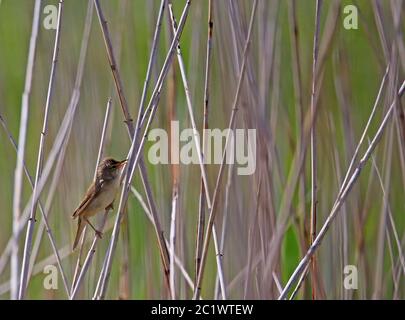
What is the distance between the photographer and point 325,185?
3428mm

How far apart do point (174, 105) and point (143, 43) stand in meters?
0.93

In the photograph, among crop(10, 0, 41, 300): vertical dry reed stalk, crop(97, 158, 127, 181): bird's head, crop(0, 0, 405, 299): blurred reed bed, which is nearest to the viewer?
crop(10, 0, 41, 300): vertical dry reed stalk

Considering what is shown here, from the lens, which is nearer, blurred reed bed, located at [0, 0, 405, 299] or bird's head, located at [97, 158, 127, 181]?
blurred reed bed, located at [0, 0, 405, 299]

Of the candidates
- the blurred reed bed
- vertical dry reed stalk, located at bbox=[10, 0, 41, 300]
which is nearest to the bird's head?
the blurred reed bed

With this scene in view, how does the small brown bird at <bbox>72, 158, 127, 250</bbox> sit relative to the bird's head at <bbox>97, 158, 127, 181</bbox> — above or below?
below

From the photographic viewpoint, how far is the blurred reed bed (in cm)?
281

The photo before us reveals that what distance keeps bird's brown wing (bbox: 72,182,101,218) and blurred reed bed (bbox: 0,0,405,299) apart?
0.27 feet

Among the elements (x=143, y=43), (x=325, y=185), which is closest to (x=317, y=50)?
(x=325, y=185)

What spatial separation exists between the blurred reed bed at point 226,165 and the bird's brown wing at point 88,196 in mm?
81

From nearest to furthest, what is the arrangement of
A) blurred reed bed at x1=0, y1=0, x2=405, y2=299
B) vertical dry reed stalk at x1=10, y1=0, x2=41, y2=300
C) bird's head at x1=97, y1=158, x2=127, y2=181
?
vertical dry reed stalk at x1=10, y1=0, x2=41, y2=300 → blurred reed bed at x1=0, y1=0, x2=405, y2=299 → bird's head at x1=97, y1=158, x2=127, y2=181

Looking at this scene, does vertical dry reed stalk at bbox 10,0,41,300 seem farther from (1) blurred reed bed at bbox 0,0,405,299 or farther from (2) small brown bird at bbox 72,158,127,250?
(2) small brown bird at bbox 72,158,127,250

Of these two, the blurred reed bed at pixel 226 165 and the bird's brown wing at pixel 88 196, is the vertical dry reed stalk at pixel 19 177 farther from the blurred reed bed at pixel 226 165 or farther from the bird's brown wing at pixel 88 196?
the bird's brown wing at pixel 88 196

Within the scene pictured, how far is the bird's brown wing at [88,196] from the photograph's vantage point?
11.1ft
